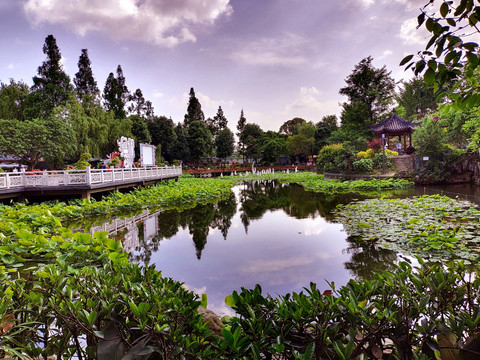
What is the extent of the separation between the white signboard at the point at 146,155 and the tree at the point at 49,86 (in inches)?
396

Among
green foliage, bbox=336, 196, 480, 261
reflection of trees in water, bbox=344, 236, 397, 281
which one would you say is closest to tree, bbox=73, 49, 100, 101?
green foliage, bbox=336, 196, 480, 261

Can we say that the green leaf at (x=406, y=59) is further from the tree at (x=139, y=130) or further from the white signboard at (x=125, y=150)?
the tree at (x=139, y=130)

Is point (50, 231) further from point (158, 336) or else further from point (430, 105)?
point (430, 105)

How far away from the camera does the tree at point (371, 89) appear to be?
26323 millimetres

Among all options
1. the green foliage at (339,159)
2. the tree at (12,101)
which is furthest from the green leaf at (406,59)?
the tree at (12,101)

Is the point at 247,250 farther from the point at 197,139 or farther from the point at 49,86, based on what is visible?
the point at 197,139

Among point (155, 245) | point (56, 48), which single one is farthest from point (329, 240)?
point (56, 48)

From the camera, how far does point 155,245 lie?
5992 millimetres

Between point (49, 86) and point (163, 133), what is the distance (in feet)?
49.8

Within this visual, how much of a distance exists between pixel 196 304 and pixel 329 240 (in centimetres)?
478

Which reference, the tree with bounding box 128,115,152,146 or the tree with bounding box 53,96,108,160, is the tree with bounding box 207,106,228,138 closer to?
the tree with bounding box 128,115,152,146

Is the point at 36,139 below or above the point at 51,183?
above

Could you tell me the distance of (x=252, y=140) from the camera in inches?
1747

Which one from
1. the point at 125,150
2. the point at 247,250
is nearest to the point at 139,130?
the point at 125,150
